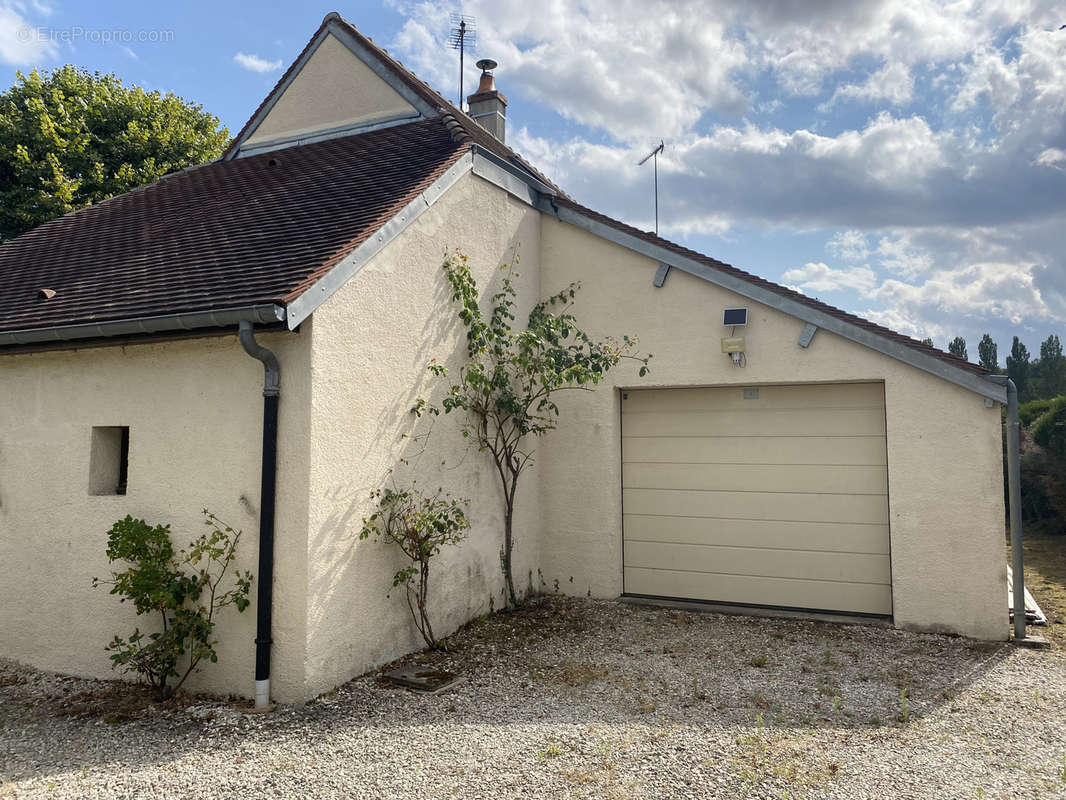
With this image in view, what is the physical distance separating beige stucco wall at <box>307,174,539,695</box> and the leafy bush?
2.32ft

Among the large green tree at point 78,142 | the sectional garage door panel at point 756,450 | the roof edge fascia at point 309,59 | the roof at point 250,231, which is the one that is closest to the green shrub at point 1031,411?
the sectional garage door panel at point 756,450

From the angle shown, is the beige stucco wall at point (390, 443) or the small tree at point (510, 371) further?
the small tree at point (510, 371)

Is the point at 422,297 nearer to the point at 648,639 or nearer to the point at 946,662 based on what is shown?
the point at 648,639

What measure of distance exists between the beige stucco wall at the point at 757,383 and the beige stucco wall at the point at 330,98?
3.07m

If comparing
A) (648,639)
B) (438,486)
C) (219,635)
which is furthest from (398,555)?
(648,639)

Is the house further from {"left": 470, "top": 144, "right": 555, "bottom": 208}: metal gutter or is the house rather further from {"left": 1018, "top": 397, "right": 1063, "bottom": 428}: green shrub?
{"left": 1018, "top": 397, "right": 1063, "bottom": 428}: green shrub

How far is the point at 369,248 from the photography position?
18.1 feet

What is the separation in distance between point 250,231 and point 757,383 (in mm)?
5217

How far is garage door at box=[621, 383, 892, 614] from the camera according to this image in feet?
23.0

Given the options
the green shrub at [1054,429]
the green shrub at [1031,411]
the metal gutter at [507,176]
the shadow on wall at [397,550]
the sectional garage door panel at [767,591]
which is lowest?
the sectional garage door panel at [767,591]

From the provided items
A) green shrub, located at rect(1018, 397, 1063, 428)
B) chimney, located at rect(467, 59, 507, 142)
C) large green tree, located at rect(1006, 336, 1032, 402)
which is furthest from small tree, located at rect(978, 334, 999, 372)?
chimney, located at rect(467, 59, 507, 142)

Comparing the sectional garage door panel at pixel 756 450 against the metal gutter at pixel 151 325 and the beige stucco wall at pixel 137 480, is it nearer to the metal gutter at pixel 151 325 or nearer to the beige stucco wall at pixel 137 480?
the beige stucco wall at pixel 137 480

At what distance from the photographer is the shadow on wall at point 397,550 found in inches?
207

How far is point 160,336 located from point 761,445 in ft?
18.9
